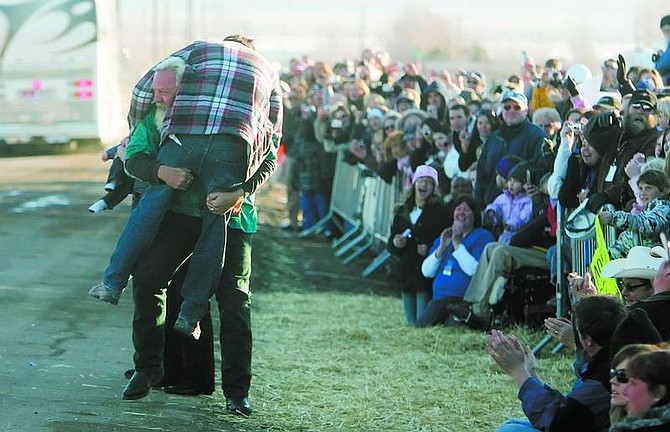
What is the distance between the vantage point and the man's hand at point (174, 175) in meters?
8.67

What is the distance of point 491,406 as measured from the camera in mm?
9719

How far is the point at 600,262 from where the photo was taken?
404 inches

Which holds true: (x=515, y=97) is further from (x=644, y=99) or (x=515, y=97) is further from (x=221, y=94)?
(x=221, y=94)

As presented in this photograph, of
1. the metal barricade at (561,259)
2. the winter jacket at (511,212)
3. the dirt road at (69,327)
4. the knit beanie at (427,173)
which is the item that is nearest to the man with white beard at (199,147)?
the dirt road at (69,327)

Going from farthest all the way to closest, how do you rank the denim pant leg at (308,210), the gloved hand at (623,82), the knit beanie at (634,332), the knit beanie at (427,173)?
the denim pant leg at (308,210), the knit beanie at (427,173), the gloved hand at (623,82), the knit beanie at (634,332)

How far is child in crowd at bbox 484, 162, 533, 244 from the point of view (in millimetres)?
13070

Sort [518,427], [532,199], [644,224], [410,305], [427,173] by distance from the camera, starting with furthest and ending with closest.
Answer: [427,173] < [410,305] < [532,199] < [644,224] < [518,427]

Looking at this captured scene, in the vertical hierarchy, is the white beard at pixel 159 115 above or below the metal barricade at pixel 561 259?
above

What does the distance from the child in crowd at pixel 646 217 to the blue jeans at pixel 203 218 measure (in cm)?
238

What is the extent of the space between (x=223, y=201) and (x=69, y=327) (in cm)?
388

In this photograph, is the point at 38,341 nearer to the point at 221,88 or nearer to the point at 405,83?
the point at 221,88

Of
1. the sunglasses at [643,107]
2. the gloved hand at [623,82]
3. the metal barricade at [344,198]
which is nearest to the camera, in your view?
the sunglasses at [643,107]

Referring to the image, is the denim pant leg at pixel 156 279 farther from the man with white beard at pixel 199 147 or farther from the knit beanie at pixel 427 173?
the knit beanie at pixel 427 173

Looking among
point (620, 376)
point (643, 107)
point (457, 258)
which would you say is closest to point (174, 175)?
point (620, 376)
